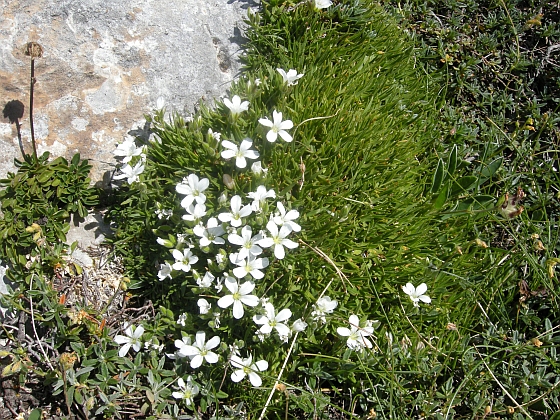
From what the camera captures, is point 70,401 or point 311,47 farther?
point 311,47

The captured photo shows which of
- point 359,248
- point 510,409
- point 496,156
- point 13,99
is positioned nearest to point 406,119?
point 496,156

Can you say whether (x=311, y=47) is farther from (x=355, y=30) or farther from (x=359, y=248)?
(x=359, y=248)

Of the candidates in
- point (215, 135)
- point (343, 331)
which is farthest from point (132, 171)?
point (343, 331)

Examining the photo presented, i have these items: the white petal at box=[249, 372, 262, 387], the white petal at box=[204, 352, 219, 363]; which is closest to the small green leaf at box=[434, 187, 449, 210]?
the white petal at box=[249, 372, 262, 387]

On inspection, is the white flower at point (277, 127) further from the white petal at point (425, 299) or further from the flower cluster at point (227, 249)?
the white petal at point (425, 299)

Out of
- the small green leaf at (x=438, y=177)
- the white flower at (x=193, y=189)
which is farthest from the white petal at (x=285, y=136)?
the small green leaf at (x=438, y=177)

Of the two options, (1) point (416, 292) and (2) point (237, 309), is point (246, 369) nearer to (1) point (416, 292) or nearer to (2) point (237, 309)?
(2) point (237, 309)
